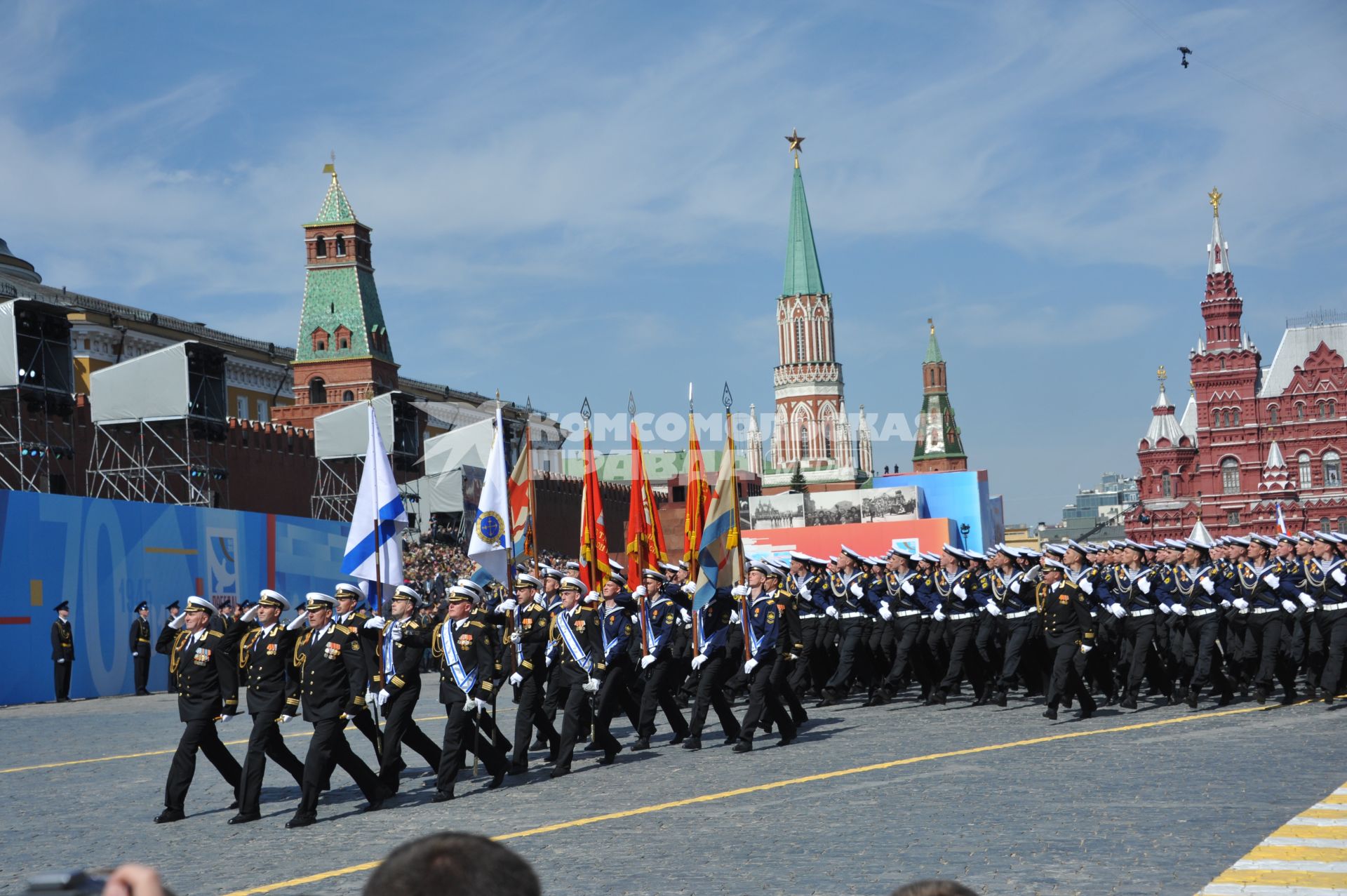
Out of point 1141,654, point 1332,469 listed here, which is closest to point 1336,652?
point 1141,654

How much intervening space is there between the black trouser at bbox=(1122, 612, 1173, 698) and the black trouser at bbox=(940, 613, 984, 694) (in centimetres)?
180

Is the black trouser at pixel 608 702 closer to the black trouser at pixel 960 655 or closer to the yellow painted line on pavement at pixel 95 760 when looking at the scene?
the yellow painted line on pavement at pixel 95 760

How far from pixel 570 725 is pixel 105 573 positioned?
50.7 feet

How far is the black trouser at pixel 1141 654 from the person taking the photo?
16.6 metres

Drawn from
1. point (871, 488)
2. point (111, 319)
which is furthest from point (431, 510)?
point (871, 488)

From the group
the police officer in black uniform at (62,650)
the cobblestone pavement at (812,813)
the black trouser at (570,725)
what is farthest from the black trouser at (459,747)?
the police officer in black uniform at (62,650)

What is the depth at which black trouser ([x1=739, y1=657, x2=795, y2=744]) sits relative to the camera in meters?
13.9

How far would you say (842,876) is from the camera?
25.4 ft

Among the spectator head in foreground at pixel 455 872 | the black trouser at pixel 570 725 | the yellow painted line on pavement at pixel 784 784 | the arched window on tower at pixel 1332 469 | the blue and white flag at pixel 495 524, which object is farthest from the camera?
the arched window on tower at pixel 1332 469

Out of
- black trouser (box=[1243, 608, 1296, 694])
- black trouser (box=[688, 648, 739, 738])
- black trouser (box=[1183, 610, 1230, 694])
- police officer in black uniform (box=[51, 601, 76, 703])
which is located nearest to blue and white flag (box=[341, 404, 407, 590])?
black trouser (box=[688, 648, 739, 738])

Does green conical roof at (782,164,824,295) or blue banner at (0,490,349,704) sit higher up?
green conical roof at (782,164,824,295)

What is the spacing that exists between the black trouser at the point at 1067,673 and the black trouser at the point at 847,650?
3.71m

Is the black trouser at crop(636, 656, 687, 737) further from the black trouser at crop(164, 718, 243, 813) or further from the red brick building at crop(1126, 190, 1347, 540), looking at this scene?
the red brick building at crop(1126, 190, 1347, 540)

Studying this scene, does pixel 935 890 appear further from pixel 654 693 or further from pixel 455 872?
pixel 654 693
